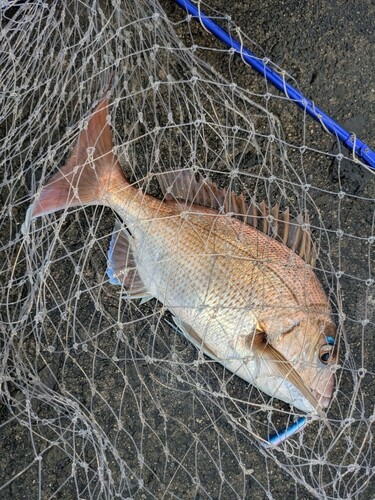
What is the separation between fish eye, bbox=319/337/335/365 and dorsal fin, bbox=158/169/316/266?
248 millimetres

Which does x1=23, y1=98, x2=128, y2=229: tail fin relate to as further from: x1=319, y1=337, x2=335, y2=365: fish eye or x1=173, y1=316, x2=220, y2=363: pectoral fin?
x1=319, y1=337, x2=335, y2=365: fish eye

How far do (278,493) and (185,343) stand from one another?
0.59 m

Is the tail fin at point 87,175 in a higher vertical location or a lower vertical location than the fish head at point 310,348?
higher

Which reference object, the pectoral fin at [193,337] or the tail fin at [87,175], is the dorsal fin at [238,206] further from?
the pectoral fin at [193,337]

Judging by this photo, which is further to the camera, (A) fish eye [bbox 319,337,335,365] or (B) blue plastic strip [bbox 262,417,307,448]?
(B) blue plastic strip [bbox 262,417,307,448]

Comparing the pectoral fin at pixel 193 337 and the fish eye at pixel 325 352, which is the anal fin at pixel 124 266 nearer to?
the pectoral fin at pixel 193 337

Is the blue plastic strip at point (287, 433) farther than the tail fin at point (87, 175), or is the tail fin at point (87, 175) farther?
the blue plastic strip at point (287, 433)

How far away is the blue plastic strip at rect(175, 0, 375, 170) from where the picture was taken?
6.34 ft

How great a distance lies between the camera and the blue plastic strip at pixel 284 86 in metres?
1.93

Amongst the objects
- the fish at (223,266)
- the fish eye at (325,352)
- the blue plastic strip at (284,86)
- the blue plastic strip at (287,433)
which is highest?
the blue plastic strip at (284,86)

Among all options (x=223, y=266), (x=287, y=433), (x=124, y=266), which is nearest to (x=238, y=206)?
(x=223, y=266)

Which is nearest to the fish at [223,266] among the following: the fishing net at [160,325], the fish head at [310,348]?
the fish head at [310,348]

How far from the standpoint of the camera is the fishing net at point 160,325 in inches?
77.5

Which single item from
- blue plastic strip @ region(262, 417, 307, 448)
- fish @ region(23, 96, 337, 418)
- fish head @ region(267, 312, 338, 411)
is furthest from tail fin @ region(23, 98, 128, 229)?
blue plastic strip @ region(262, 417, 307, 448)
